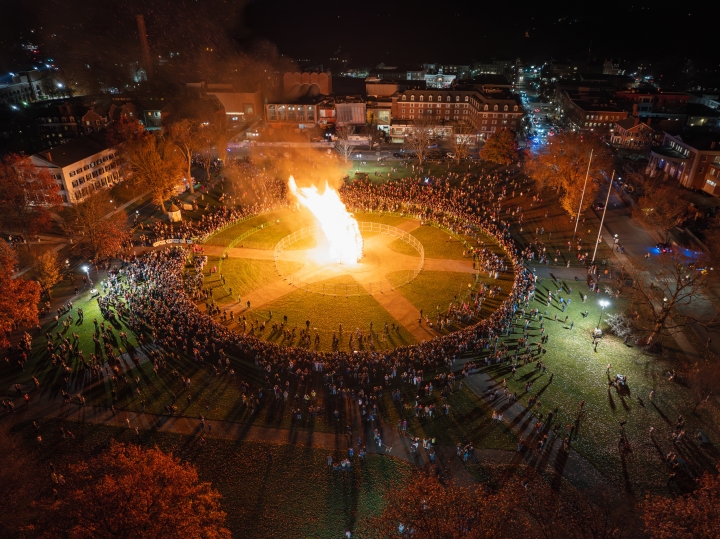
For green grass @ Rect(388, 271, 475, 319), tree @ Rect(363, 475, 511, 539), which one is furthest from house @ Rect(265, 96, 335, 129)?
tree @ Rect(363, 475, 511, 539)

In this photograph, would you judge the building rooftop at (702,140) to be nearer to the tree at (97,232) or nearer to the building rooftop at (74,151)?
the tree at (97,232)

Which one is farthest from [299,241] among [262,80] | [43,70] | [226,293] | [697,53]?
[697,53]

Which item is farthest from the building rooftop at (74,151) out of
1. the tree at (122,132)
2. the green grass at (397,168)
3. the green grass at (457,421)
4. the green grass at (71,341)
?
the green grass at (457,421)

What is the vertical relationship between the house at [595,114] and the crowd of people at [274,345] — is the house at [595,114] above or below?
above

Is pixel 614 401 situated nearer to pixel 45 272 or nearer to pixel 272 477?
pixel 272 477

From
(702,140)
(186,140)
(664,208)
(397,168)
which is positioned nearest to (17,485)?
(186,140)

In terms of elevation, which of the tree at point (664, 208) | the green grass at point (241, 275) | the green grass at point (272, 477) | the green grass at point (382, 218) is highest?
the tree at point (664, 208)
